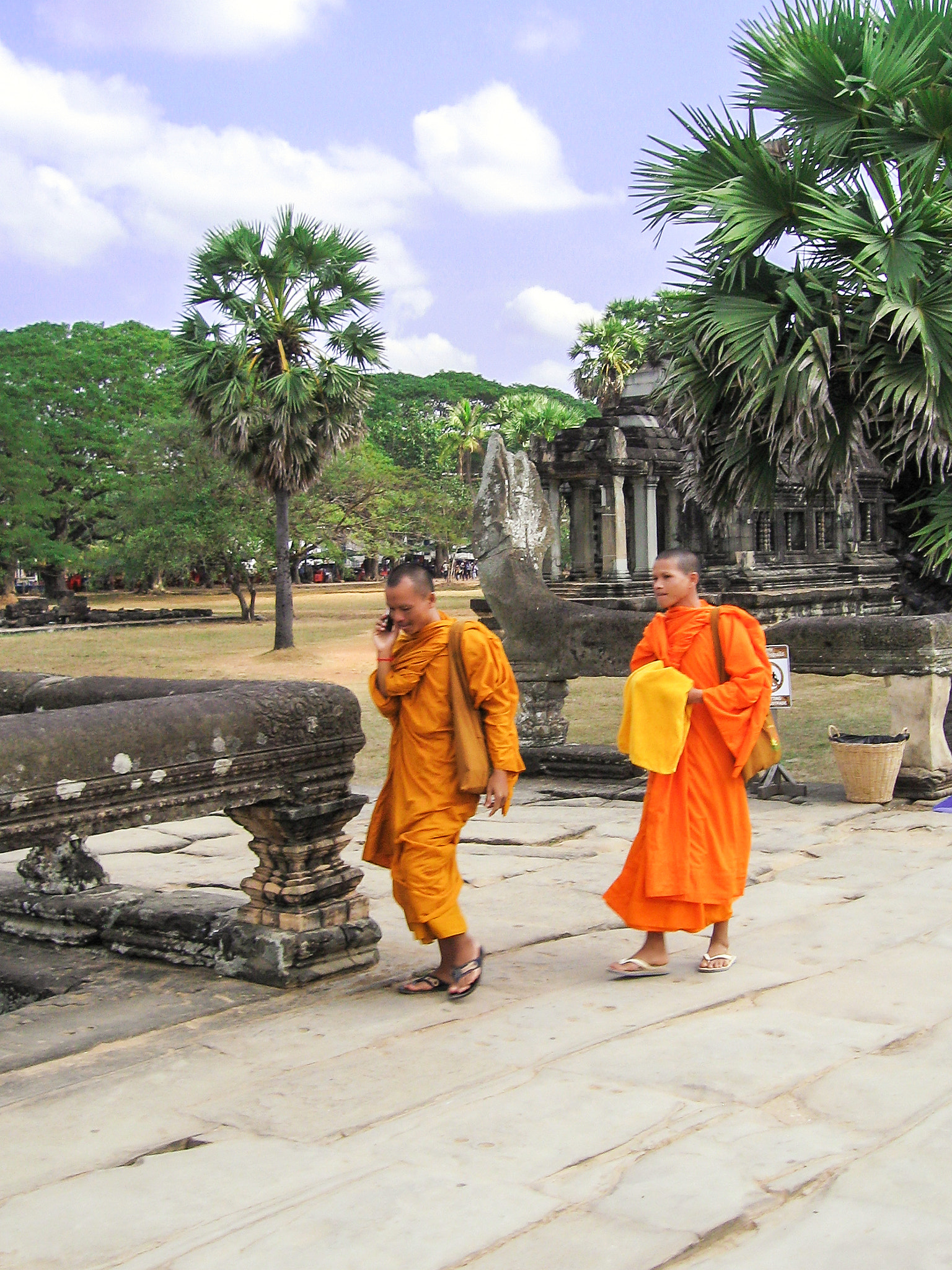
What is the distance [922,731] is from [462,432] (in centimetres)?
4362

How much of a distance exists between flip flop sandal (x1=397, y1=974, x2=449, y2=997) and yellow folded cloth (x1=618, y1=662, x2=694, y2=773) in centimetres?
102

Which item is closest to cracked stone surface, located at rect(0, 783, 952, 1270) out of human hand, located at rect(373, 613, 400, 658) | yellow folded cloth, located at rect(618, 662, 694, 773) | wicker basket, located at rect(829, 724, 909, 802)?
yellow folded cloth, located at rect(618, 662, 694, 773)

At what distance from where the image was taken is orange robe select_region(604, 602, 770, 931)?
4.34 m

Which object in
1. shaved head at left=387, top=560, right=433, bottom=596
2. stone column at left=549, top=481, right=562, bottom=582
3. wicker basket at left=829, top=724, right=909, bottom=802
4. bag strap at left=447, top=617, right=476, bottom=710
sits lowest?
wicker basket at left=829, top=724, right=909, bottom=802

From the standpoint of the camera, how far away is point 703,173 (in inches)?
380

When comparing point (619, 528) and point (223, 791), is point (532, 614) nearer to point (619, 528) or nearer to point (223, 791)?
point (223, 791)

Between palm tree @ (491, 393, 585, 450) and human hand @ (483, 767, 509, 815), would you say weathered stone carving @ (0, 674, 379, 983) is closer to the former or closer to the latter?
human hand @ (483, 767, 509, 815)

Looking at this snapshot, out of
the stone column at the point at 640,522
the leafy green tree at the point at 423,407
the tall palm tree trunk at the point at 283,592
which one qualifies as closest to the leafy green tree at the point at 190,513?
the tall palm tree trunk at the point at 283,592

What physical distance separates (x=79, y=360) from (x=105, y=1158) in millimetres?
44250

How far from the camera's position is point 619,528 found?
26922 millimetres

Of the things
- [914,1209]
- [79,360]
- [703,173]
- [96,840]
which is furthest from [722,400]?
[79,360]

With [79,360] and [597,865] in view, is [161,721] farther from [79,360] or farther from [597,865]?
[79,360]

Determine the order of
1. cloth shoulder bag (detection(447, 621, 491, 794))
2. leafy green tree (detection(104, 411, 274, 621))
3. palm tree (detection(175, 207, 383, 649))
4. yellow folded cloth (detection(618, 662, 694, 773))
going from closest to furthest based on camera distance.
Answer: cloth shoulder bag (detection(447, 621, 491, 794)) < yellow folded cloth (detection(618, 662, 694, 773)) < palm tree (detection(175, 207, 383, 649)) < leafy green tree (detection(104, 411, 274, 621))

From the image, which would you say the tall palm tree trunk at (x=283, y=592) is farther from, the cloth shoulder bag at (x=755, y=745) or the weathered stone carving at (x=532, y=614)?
the cloth shoulder bag at (x=755, y=745)
